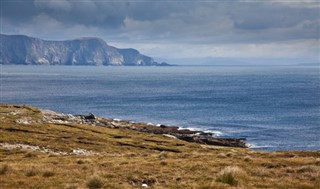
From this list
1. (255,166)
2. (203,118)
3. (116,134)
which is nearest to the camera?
(255,166)

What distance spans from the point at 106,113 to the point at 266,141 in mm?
72960

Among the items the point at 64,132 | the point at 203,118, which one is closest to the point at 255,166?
the point at 64,132

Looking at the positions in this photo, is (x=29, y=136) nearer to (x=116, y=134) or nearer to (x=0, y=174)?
(x=116, y=134)

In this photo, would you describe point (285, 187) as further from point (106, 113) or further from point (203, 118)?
point (106, 113)

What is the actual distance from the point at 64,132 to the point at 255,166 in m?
64.0

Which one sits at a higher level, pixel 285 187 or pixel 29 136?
pixel 285 187

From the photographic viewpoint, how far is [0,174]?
2598 centimetres

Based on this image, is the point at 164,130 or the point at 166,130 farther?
the point at 166,130

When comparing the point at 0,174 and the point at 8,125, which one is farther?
the point at 8,125

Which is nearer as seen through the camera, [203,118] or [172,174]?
[172,174]

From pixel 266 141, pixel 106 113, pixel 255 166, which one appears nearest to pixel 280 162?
pixel 255 166

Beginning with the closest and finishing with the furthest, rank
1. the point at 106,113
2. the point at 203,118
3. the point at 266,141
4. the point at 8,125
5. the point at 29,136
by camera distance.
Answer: the point at 29,136
the point at 8,125
the point at 266,141
the point at 203,118
the point at 106,113

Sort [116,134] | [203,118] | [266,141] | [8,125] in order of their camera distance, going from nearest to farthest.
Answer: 1. [8,125]
2. [116,134]
3. [266,141]
4. [203,118]

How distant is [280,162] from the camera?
101 feet
